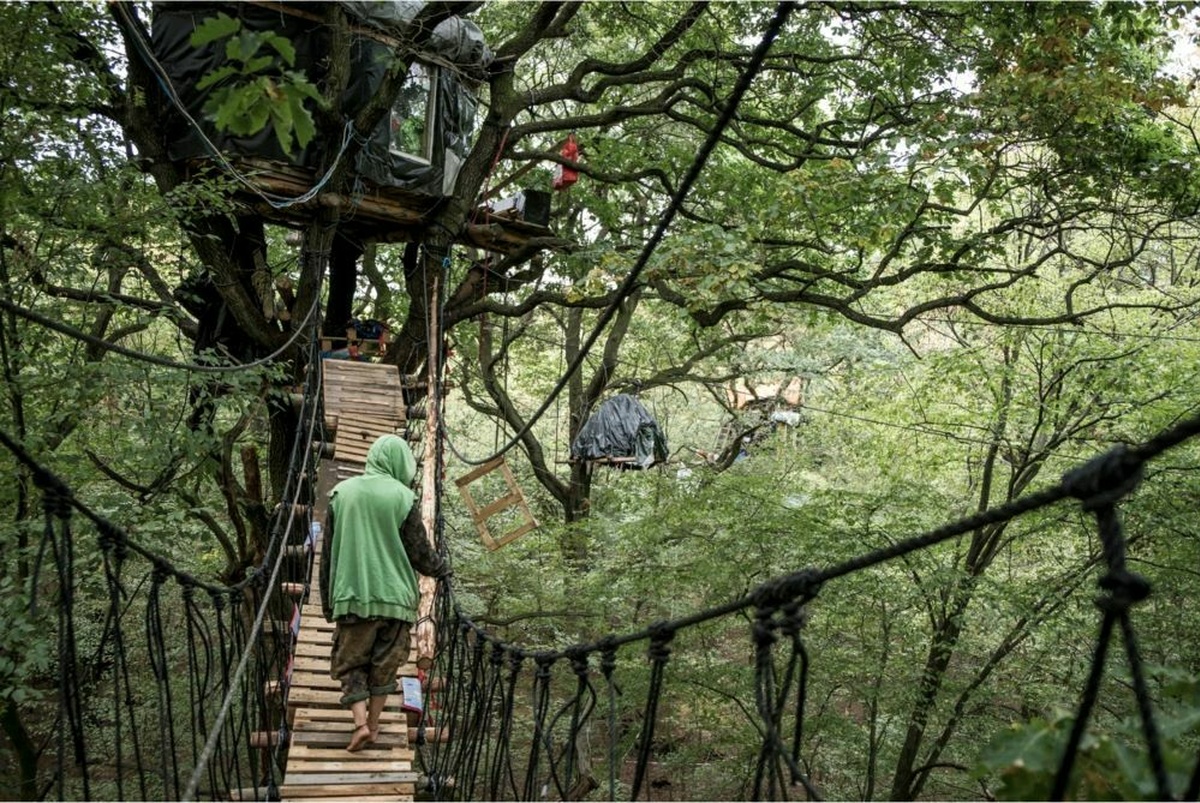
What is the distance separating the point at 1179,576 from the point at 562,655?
14.0 feet

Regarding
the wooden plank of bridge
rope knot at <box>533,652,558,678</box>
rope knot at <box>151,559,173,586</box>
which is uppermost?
rope knot at <box>151,559,173,586</box>

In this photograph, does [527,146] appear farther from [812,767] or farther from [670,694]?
[812,767]

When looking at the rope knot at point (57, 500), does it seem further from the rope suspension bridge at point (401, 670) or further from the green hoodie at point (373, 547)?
the green hoodie at point (373, 547)

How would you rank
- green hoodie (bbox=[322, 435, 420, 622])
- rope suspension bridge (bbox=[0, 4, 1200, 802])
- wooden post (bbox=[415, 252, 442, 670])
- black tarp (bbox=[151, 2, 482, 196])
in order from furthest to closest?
black tarp (bbox=[151, 2, 482, 196])
wooden post (bbox=[415, 252, 442, 670])
green hoodie (bbox=[322, 435, 420, 622])
rope suspension bridge (bbox=[0, 4, 1200, 802])

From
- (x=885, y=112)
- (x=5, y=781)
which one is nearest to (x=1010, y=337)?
(x=885, y=112)

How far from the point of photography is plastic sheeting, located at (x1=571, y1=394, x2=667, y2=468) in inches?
306

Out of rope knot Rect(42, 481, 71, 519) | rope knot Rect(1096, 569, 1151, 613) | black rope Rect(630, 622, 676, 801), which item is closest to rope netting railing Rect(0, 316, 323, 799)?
rope knot Rect(42, 481, 71, 519)

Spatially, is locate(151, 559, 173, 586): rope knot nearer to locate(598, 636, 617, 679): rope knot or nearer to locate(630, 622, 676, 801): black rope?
locate(598, 636, 617, 679): rope knot

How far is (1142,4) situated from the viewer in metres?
4.20

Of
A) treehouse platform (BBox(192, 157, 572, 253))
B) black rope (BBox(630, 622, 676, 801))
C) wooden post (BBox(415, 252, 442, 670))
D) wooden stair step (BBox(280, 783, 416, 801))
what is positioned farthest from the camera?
treehouse platform (BBox(192, 157, 572, 253))

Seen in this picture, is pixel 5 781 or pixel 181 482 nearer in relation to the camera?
pixel 181 482

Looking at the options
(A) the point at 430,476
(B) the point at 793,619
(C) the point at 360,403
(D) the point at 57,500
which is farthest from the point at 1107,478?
(C) the point at 360,403

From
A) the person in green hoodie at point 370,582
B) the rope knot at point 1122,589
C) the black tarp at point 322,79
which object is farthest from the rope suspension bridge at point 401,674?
the black tarp at point 322,79

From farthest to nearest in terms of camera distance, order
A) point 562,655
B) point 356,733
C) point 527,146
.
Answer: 1. point 527,146
2. point 356,733
3. point 562,655
